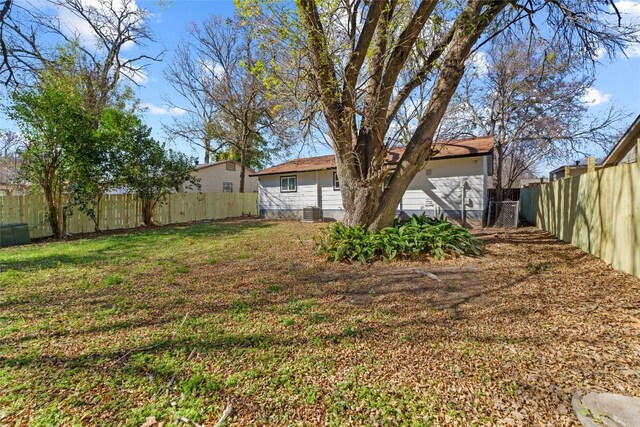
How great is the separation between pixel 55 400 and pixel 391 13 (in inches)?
262

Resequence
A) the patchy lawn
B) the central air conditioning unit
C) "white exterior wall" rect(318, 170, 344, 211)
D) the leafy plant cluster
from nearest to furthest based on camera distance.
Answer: the patchy lawn < the leafy plant cluster < the central air conditioning unit < "white exterior wall" rect(318, 170, 344, 211)

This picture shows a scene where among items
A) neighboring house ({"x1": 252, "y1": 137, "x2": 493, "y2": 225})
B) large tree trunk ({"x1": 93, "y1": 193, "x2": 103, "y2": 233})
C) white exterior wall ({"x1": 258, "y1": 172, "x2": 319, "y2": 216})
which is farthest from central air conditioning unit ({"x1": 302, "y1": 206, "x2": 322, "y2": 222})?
Result: large tree trunk ({"x1": 93, "y1": 193, "x2": 103, "y2": 233})

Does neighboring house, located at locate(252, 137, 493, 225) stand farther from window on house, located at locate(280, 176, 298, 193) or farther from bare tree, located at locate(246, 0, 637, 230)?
bare tree, located at locate(246, 0, 637, 230)

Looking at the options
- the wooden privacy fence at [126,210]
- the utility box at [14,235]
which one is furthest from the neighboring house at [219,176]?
the utility box at [14,235]

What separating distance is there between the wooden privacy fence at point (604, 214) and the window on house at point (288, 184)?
9.91 m

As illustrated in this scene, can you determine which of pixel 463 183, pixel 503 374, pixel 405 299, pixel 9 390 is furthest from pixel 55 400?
pixel 463 183

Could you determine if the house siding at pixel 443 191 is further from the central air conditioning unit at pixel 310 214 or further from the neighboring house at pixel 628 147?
the neighboring house at pixel 628 147

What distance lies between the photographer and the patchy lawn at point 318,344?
5.84 ft

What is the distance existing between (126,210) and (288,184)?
6.78m

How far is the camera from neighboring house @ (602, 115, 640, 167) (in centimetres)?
917

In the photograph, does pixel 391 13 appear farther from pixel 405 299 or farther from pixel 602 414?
pixel 602 414

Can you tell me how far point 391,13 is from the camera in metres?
5.49

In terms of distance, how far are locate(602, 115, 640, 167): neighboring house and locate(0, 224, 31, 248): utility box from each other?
17189 millimetres

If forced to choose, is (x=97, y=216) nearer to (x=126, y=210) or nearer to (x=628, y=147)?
(x=126, y=210)
